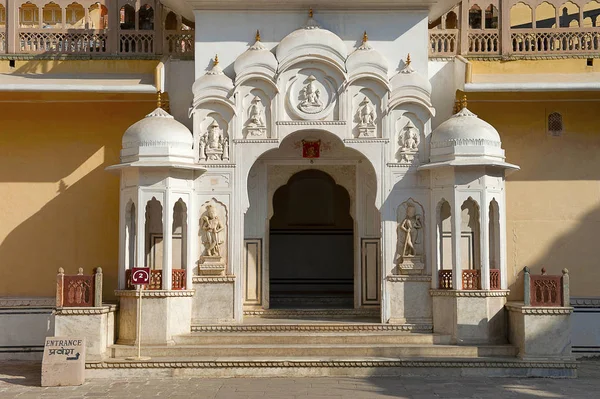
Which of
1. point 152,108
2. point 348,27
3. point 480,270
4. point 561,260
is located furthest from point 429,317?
point 152,108

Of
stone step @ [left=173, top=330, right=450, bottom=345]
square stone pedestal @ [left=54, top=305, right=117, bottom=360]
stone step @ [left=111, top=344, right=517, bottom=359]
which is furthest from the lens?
stone step @ [left=173, top=330, right=450, bottom=345]

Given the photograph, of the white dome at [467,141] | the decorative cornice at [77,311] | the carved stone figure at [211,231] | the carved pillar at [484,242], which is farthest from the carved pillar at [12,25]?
the carved pillar at [484,242]

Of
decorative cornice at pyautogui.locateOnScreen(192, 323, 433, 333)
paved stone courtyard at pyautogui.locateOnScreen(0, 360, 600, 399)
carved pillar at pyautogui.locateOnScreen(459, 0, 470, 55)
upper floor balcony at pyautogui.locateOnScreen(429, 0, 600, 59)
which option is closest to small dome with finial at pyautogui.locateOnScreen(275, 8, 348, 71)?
upper floor balcony at pyautogui.locateOnScreen(429, 0, 600, 59)

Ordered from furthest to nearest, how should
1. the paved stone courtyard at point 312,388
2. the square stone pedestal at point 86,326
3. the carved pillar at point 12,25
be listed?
1. the carved pillar at point 12,25
2. the square stone pedestal at point 86,326
3. the paved stone courtyard at point 312,388

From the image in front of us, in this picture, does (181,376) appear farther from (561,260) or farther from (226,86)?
(561,260)

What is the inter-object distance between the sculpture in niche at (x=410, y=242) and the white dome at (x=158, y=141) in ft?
11.2

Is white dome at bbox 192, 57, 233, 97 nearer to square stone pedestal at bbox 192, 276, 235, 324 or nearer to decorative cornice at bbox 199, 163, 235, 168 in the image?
decorative cornice at bbox 199, 163, 235, 168

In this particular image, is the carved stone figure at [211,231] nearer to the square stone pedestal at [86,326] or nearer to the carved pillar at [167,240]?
the carved pillar at [167,240]

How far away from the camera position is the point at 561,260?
43.7 feet

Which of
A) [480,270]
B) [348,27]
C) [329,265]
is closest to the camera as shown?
[480,270]

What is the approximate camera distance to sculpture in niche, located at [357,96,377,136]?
500 inches

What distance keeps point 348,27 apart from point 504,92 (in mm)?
2697

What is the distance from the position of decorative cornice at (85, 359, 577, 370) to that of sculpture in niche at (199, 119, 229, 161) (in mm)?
3244

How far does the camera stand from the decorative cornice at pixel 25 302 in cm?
1302
